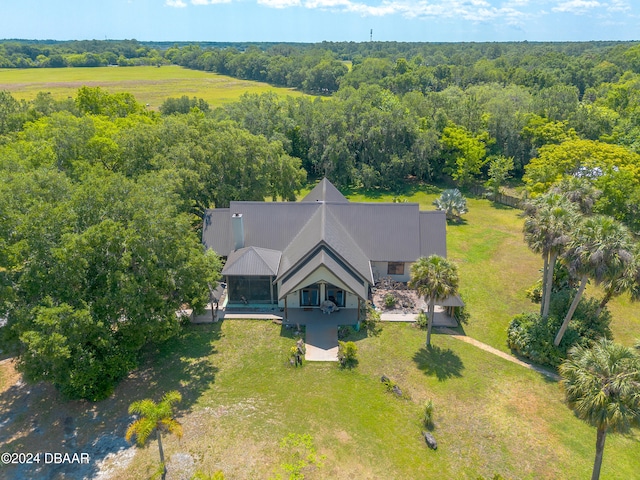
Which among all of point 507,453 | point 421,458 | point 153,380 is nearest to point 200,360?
point 153,380

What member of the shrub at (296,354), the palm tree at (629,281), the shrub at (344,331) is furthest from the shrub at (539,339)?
the shrub at (296,354)

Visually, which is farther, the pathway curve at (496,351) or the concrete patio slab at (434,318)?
the concrete patio slab at (434,318)

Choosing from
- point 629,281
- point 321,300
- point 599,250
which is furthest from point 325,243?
point 629,281

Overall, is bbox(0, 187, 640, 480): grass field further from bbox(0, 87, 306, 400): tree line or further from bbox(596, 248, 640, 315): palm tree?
bbox(596, 248, 640, 315): palm tree

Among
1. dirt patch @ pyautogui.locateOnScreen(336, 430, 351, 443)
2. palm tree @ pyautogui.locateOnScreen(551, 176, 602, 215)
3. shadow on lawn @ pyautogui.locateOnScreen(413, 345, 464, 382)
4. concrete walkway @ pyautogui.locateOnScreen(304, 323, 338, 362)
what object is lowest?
dirt patch @ pyautogui.locateOnScreen(336, 430, 351, 443)

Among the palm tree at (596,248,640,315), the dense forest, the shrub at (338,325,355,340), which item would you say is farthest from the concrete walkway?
the palm tree at (596,248,640,315)

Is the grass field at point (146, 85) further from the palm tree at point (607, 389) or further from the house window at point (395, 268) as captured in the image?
the palm tree at point (607, 389)
